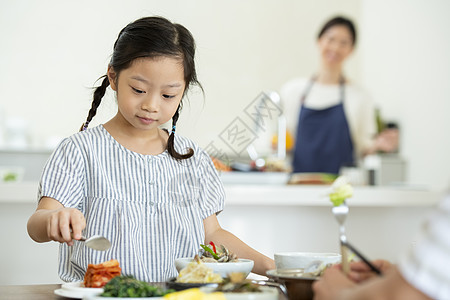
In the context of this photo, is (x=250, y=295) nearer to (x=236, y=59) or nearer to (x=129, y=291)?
(x=129, y=291)

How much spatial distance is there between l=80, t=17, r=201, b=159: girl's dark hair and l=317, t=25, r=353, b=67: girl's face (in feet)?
9.55

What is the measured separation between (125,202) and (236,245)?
11.2 inches

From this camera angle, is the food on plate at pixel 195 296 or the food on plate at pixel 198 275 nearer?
the food on plate at pixel 195 296

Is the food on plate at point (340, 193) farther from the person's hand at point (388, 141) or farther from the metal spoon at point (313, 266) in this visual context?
the person's hand at point (388, 141)

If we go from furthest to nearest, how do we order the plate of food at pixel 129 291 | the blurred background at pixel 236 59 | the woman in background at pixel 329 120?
the woman in background at pixel 329 120
the blurred background at pixel 236 59
the plate of food at pixel 129 291

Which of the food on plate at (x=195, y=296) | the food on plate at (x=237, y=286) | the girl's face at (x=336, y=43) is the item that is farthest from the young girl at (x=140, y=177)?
the girl's face at (x=336, y=43)

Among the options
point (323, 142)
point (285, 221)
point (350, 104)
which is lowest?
point (285, 221)

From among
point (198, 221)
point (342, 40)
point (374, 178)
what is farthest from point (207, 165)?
point (342, 40)

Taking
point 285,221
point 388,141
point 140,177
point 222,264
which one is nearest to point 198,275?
point 222,264

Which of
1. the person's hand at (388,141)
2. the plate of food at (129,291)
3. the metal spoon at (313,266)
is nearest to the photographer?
the plate of food at (129,291)

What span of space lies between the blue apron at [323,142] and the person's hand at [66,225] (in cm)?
362

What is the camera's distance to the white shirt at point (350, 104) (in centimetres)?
451

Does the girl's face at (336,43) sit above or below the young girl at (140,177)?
above

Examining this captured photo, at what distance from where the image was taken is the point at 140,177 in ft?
4.73
